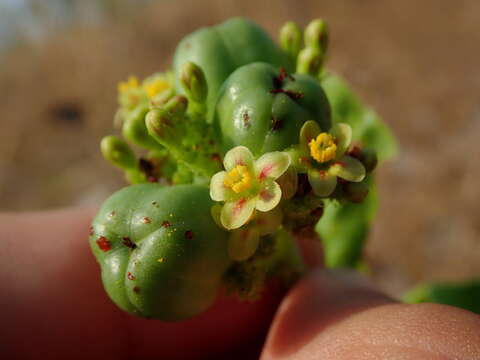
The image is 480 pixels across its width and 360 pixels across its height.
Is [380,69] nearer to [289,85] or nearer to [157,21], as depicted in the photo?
[157,21]

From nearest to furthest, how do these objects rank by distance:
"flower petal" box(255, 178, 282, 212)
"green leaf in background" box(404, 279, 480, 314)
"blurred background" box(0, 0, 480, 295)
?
1. "flower petal" box(255, 178, 282, 212)
2. "green leaf in background" box(404, 279, 480, 314)
3. "blurred background" box(0, 0, 480, 295)

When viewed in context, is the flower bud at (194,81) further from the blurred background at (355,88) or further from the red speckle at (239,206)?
the blurred background at (355,88)

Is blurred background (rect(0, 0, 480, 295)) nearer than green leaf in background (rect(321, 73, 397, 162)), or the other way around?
green leaf in background (rect(321, 73, 397, 162))

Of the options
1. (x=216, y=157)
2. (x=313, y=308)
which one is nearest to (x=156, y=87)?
(x=216, y=157)

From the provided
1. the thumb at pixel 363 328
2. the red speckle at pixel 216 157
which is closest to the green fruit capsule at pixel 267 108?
the red speckle at pixel 216 157

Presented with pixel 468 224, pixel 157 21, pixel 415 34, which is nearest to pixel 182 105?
pixel 468 224

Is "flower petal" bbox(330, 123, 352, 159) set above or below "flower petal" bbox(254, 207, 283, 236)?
above

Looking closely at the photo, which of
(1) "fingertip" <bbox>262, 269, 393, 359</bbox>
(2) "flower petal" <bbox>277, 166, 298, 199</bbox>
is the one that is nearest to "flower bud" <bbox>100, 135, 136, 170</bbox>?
(2) "flower petal" <bbox>277, 166, 298, 199</bbox>

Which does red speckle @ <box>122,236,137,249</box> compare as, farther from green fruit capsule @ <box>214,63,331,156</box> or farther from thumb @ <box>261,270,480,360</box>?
thumb @ <box>261,270,480,360</box>
